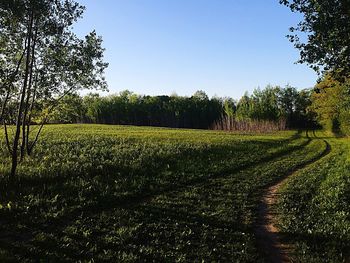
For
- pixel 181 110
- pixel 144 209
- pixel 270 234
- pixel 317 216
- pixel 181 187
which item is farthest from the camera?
pixel 181 110

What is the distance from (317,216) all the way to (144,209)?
24.4 feet

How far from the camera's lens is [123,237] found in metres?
11.6

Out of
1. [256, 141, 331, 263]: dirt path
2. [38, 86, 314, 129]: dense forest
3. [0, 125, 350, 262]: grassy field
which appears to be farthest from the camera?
[38, 86, 314, 129]: dense forest

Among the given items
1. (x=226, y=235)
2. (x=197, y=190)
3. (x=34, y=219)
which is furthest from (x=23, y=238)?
(x=197, y=190)

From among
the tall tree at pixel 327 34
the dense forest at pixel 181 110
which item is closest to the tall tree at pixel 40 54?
the tall tree at pixel 327 34

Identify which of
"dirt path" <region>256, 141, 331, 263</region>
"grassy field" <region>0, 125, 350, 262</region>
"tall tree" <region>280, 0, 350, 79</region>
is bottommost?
"dirt path" <region>256, 141, 331, 263</region>

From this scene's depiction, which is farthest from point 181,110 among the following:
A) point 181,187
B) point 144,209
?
point 144,209

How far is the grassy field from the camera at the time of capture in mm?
10648

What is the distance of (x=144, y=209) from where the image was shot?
15047 mm

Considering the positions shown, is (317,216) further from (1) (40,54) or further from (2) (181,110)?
(2) (181,110)

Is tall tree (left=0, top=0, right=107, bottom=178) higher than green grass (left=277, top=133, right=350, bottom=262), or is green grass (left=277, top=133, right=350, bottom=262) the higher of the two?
tall tree (left=0, top=0, right=107, bottom=178)

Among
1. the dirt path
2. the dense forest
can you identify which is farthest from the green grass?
the dense forest

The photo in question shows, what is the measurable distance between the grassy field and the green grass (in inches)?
2.9

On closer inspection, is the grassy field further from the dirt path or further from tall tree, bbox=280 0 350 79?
tall tree, bbox=280 0 350 79
